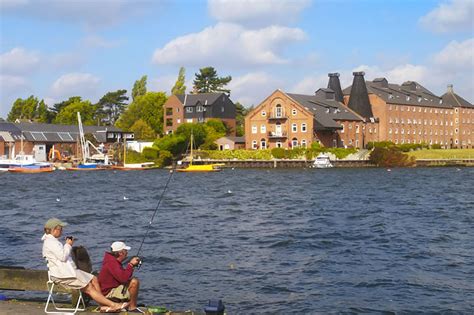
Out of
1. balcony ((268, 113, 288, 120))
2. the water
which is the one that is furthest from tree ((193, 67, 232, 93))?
the water

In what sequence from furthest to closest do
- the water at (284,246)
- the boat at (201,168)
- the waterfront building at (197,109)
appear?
the waterfront building at (197,109), the boat at (201,168), the water at (284,246)

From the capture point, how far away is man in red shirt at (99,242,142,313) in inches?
490

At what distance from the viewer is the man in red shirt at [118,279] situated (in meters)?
12.5

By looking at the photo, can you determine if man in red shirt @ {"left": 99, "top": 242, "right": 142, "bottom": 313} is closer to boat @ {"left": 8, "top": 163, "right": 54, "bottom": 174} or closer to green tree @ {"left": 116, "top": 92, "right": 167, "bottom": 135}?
boat @ {"left": 8, "top": 163, "right": 54, "bottom": 174}

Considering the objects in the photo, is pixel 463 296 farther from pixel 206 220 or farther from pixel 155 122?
pixel 155 122

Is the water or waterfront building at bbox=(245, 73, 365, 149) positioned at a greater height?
waterfront building at bbox=(245, 73, 365, 149)

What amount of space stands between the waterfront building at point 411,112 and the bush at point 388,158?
1181 cm

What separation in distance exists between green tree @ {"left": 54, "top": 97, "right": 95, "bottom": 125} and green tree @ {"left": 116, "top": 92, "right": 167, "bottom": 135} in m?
10.9

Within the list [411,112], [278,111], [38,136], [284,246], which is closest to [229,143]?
[278,111]

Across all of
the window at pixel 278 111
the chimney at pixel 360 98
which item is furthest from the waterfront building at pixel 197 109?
the chimney at pixel 360 98

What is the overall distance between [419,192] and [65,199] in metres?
29.2

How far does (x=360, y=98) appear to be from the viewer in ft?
418

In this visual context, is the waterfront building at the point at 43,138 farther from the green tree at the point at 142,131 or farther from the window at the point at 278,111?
the window at the point at 278,111

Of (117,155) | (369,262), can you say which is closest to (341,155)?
(117,155)
